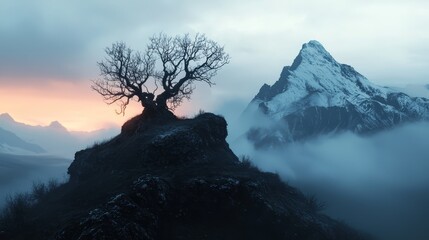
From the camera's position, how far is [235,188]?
4759 cm

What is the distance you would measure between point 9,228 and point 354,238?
36.9 m

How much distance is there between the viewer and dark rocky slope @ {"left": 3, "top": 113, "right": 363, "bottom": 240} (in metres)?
40.0

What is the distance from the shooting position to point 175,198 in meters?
45.2

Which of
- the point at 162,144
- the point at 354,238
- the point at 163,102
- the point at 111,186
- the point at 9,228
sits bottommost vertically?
the point at 354,238

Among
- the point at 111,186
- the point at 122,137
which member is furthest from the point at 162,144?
the point at 122,137

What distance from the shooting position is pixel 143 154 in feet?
173

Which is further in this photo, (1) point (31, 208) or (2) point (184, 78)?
(2) point (184, 78)

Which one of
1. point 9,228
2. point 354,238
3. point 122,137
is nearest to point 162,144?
point 122,137

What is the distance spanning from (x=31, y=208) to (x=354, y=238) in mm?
35716

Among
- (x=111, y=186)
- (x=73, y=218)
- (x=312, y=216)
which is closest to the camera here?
(x=73, y=218)

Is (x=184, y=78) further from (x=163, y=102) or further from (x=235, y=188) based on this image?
(x=235, y=188)

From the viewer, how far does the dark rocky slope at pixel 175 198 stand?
131ft

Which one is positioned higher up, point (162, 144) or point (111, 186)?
point (162, 144)

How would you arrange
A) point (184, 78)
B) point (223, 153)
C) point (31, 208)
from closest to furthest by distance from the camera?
point (31, 208), point (223, 153), point (184, 78)
